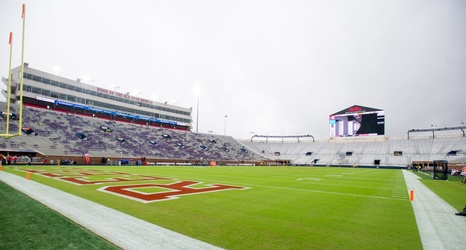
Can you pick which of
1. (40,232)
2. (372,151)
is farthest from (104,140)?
(372,151)

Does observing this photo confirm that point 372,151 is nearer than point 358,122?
No

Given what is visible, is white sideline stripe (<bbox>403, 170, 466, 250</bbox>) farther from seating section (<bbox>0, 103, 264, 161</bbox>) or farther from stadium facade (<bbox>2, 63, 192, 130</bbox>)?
stadium facade (<bbox>2, 63, 192, 130</bbox>)

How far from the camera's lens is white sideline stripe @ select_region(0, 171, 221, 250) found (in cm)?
467

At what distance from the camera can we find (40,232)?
5.05 m

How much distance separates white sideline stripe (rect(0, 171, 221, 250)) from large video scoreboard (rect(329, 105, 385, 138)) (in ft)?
243

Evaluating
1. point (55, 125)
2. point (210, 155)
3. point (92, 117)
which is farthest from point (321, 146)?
point (55, 125)

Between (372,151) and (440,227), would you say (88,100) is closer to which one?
(440,227)

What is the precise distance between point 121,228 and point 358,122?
75.8 meters

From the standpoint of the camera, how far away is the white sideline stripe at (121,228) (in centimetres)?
467

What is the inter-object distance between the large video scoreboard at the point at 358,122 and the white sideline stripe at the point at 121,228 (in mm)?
74218

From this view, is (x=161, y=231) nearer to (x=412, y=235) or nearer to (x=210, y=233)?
(x=210, y=233)

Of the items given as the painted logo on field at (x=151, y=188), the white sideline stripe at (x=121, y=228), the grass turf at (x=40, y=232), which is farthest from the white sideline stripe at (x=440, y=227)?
the painted logo on field at (x=151, y=188)

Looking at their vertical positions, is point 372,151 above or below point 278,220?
below

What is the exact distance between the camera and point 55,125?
47.8m
